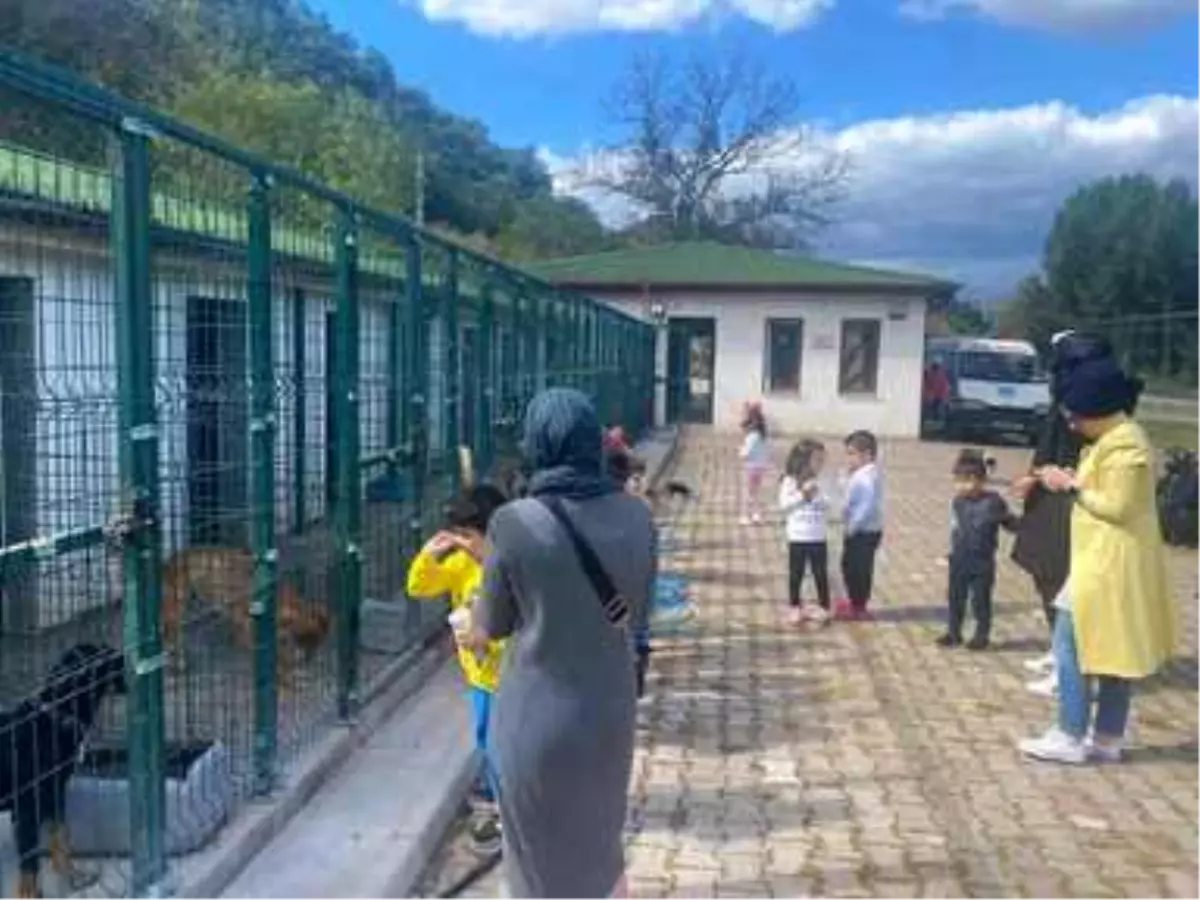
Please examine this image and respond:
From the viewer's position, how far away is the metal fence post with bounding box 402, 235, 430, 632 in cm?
687

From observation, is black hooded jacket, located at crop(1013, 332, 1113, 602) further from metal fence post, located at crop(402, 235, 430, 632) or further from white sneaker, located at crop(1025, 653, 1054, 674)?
metal fence post, located at crop(402, 235, 430, 632)

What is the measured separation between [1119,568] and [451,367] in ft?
12.7

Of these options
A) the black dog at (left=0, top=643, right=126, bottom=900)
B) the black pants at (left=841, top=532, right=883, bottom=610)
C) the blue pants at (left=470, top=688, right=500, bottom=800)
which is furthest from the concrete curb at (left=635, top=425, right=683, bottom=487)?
the black dog at (left=0, top=643, right=126, bottom=900)

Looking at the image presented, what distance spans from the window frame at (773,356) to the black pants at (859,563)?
20.6 m

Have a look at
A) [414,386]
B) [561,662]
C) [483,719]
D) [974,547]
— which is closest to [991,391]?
[974,547]

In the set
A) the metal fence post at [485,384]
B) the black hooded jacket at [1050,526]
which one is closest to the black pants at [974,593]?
the black hooded jacket at [1050,526]

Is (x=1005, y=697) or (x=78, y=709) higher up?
(x=78, y=709)

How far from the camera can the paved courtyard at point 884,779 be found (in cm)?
480

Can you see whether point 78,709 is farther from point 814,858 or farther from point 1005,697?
point 1005,697

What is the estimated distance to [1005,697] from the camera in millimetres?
7340

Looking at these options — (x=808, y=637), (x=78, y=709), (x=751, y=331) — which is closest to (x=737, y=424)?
(x=751, y=331)

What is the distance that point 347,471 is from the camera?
224 inches

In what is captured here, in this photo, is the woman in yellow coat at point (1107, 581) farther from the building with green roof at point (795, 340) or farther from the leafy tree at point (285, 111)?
the building with green roof at point (795, 340)

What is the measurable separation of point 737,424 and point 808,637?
70.8 ft
